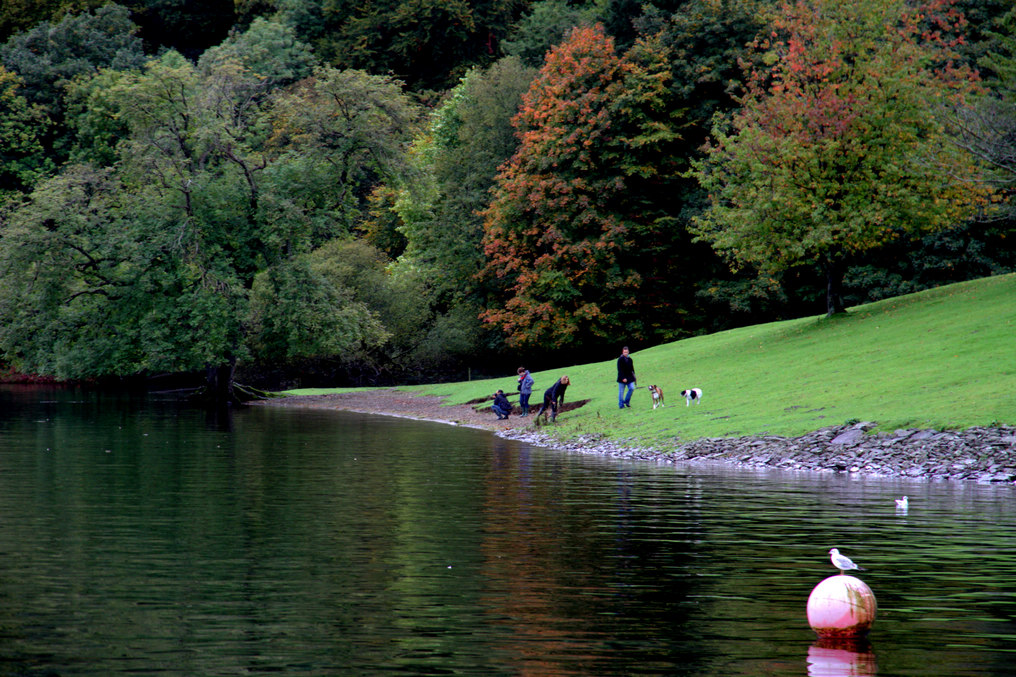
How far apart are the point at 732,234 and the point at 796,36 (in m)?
9.86

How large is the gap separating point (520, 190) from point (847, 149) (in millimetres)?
24437

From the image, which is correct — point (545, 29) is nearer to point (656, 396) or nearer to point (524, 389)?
point (524, 389)

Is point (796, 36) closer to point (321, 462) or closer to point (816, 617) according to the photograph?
point (321, 462)

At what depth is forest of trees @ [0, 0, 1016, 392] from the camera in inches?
1945

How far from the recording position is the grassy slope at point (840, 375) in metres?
32.0

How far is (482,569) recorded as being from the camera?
15.6 meters

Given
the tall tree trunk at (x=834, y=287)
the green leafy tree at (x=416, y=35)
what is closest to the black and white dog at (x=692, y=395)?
the tall tree trunk at (x=834, y=287)

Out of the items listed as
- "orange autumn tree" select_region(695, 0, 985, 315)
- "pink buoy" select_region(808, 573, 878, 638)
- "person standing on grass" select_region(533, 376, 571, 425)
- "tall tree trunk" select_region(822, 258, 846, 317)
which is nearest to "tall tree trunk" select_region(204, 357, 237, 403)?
"person standing on grass" select_region(533, 376, 571, 425)

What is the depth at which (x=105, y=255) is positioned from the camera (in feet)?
189

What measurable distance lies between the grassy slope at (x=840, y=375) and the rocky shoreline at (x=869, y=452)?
66cm

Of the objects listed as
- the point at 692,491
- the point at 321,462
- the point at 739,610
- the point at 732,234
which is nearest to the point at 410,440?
the point at 321,462

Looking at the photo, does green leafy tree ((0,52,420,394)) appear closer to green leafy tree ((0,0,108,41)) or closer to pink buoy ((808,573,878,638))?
green leafy tree ((0,0,108,41))

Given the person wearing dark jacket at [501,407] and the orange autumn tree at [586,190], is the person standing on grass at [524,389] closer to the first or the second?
the person wearing dark jacket at [501,407]

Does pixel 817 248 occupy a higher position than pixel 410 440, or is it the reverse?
pixel 817 248
